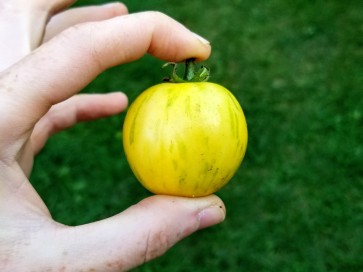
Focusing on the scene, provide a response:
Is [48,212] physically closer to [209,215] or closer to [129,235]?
[129,235]

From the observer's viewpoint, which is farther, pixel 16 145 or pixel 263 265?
pixel 263 265

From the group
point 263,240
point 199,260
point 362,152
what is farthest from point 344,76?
point 199,260

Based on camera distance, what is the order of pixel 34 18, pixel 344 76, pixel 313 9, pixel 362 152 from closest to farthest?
pixel 34 18, pixel 362 152, pixel 344 76, pixel 313 9

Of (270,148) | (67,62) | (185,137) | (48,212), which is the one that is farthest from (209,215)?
(270,148)

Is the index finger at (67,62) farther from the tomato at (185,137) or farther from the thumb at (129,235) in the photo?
the thumb at (129,235)

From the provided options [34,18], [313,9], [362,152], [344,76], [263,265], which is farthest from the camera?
[313,9]

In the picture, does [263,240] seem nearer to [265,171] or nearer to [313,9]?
[265,171]

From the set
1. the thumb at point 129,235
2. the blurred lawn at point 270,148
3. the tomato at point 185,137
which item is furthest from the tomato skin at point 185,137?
the blurred lawn at point 270,148
